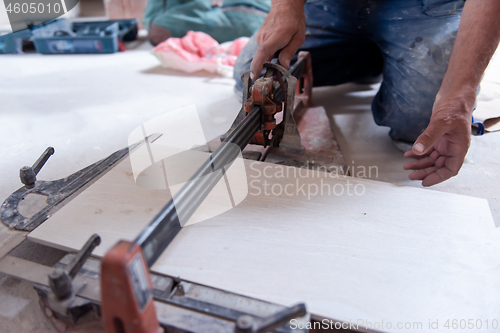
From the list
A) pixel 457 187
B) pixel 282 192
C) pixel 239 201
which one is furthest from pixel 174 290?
pixel 457 187

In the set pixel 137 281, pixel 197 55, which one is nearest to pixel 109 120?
pixel 197 55

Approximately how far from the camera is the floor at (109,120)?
132cm

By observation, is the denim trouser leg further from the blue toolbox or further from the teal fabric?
the blue toolbox

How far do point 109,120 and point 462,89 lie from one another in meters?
1.64

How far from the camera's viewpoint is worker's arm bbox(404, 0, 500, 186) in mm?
1044

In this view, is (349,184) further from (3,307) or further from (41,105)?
(41,105)

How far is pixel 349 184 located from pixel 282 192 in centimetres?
22

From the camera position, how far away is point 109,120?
182cm

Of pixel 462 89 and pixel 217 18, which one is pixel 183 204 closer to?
pixel 462 89

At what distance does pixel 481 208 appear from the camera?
3.18ft

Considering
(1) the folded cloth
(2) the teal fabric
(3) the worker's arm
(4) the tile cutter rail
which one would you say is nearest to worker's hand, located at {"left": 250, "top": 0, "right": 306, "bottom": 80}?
(4) the tile cutter rail

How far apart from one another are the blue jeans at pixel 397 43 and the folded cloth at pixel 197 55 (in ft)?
2.09

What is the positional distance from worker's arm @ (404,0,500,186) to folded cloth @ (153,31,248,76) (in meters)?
1.72

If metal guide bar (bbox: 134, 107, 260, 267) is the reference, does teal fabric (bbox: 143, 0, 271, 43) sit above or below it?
above
